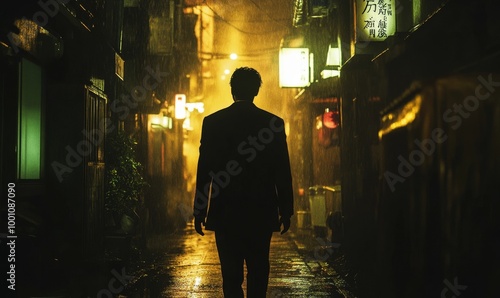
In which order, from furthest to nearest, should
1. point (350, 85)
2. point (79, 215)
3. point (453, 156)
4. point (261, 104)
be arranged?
point (261, 104) < point (350, 85) < point (79, 215) < point (453, 156)

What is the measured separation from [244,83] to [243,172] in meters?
1.05

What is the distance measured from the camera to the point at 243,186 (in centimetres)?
643

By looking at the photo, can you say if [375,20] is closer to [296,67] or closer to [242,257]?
[242,257]

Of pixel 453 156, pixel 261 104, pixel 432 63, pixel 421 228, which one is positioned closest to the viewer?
pixel 453 156

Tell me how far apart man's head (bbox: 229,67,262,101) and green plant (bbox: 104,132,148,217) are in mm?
8984

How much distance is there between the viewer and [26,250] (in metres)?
8.22

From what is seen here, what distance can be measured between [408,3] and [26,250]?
9.78 meters

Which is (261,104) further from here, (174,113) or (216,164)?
(216,164)

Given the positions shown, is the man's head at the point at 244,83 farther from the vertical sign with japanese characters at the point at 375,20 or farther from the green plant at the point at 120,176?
the green plant at the point at 120,176

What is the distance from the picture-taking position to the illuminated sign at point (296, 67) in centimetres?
2281

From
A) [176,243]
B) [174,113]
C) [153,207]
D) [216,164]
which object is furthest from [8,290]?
[174,113]

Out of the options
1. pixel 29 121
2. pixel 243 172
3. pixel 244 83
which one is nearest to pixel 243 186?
pixel 243 172

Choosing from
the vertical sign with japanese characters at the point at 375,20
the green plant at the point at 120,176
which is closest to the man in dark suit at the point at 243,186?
the vertical sign with japanese characters at the point at 375,20

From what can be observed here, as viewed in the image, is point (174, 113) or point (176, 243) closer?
point (176, 243)
